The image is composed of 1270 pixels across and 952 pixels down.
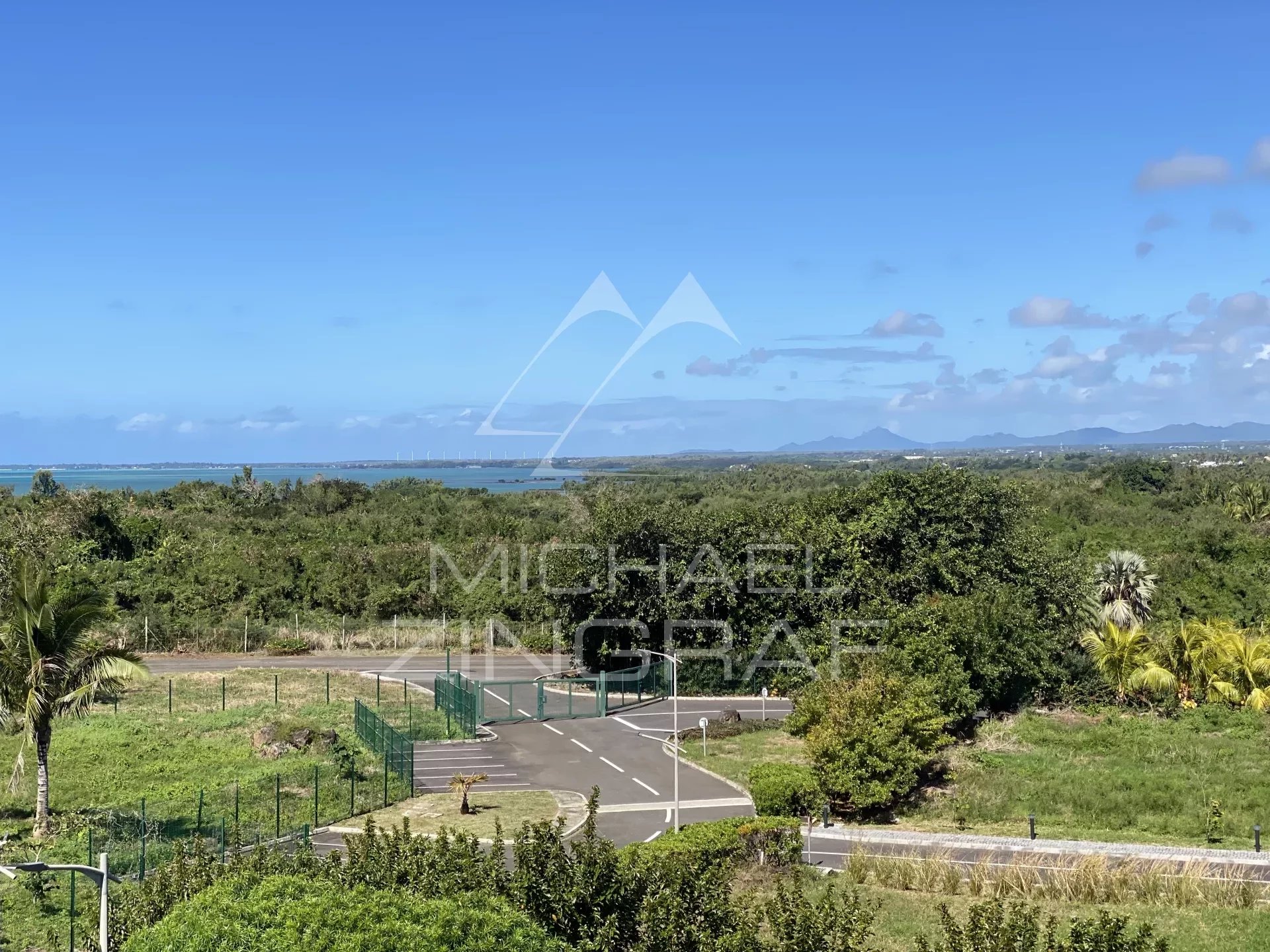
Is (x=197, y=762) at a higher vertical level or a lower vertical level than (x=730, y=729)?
higher

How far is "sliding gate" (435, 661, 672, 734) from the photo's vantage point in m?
36.5

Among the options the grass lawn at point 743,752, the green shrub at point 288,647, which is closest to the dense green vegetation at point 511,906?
the grass lawn at point 743,752

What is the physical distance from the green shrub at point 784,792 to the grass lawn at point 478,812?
5.13 m

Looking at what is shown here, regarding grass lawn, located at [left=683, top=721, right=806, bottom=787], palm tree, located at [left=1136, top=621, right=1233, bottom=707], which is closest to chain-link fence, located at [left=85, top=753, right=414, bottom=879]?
grass lawn, located at [left=683, top=721, right=806, bottom=787]

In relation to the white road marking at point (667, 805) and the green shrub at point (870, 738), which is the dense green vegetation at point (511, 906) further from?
the green shrub at point (870, 738)

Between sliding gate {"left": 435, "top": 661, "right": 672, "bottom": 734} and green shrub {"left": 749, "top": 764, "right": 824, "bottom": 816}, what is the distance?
39.8 feet

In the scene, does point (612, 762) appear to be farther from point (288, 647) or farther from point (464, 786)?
point (288, 647)

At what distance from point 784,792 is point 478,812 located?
7.72m

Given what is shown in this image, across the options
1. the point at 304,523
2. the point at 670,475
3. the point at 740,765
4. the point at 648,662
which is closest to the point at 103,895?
the point at 740,765

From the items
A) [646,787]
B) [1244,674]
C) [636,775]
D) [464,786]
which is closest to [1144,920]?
[646,787]

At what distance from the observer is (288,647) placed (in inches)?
2020

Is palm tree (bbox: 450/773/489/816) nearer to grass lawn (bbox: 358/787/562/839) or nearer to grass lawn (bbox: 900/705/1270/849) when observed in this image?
grass lawn (bbox: 358/787/562/839)

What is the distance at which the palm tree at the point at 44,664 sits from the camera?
2234 cm

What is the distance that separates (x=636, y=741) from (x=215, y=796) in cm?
1366
